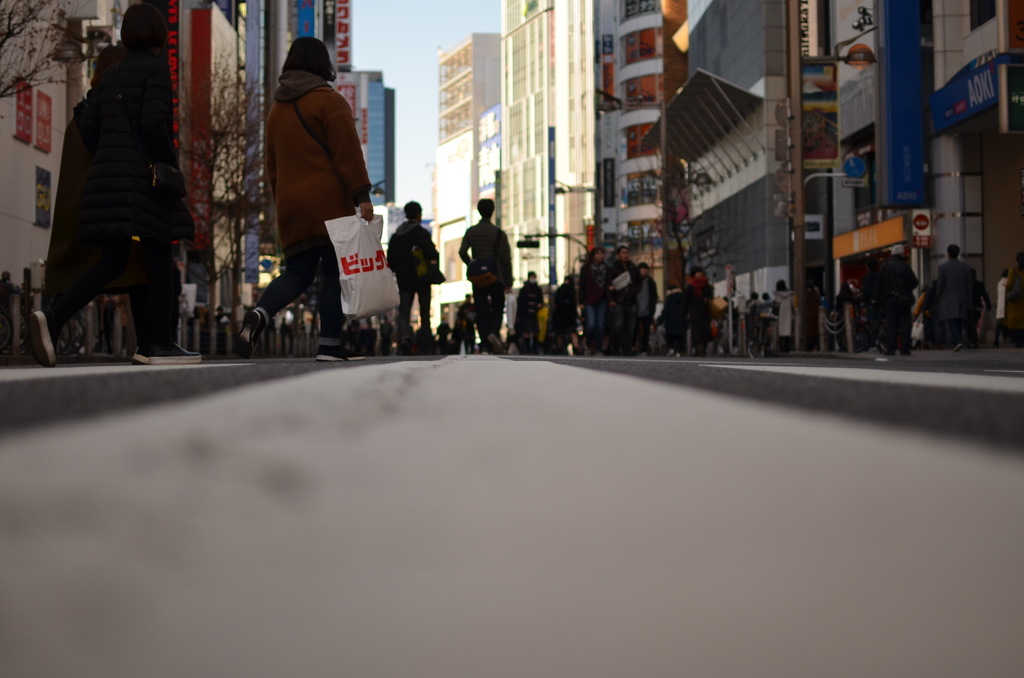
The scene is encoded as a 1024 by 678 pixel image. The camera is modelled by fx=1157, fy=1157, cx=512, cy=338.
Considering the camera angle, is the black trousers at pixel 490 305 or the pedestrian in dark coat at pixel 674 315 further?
the pedestrian in dark coat at pixel 674 315

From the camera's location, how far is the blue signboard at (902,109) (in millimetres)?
25312

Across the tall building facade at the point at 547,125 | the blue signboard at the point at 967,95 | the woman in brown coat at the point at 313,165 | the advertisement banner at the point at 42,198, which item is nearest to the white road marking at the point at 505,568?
the woman in brown coat at the point at 313,165

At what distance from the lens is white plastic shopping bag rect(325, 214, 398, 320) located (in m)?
5.66

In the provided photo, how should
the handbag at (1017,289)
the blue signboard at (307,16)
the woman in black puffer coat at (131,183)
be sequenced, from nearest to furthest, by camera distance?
the woman in black puffer coat at (131,183) → the handbag at (1017,289) → the blue signboard at (307,16)

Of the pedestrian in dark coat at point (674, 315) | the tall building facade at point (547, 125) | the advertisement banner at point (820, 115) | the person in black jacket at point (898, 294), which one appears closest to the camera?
the person in black jacket at point (898, 294)

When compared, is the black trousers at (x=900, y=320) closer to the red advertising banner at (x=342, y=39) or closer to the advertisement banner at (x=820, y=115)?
the advertisement banner at (x=820, y=115)

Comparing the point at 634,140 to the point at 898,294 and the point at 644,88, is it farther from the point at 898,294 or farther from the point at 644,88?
the point at 898,294

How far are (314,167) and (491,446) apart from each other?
5.92 m

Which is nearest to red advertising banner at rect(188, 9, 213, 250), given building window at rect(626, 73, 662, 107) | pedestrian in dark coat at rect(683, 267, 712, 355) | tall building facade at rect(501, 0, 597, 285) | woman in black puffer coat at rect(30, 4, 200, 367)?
pedestrian in dark coat at rect(683, 267, 712, 355)

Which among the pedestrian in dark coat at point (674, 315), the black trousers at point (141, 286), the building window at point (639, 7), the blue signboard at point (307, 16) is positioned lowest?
the black trousers at point (141, 286)

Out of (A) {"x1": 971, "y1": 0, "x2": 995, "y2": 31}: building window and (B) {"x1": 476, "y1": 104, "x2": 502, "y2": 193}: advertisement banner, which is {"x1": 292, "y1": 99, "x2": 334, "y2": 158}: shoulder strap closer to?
(A) {"x1": 971, "y1": 0, "x2": 995, "y2": 31}: building window

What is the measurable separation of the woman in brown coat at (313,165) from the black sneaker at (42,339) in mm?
1324

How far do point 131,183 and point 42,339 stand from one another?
780mm

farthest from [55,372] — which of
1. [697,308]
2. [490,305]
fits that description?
[697,308]
